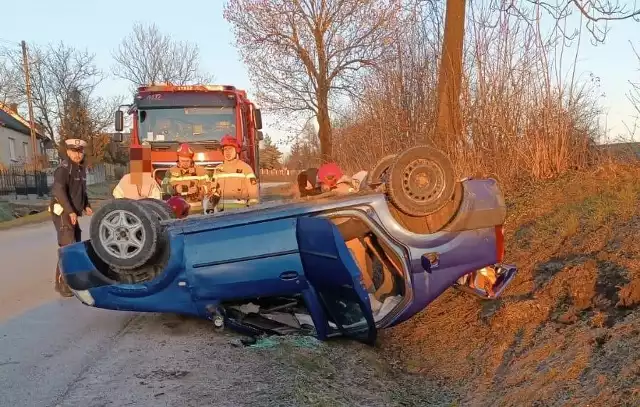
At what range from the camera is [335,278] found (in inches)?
160

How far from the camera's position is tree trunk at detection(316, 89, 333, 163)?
21.2 metres

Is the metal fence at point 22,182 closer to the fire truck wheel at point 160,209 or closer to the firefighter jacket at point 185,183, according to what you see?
the firefighter jacket at point 185,183

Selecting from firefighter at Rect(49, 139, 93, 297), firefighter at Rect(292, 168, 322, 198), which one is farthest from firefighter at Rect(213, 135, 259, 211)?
firefighter at Rect(49, 139, 93, 297)

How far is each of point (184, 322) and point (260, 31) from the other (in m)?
19.4

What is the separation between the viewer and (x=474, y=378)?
377 centimetres

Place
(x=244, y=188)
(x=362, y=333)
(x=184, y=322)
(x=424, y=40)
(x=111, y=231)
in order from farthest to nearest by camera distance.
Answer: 1. (x=424, y=40)
2. (x=244, y=188)
3. (x=184, y=322)
4. (x=111, y=231)
5. (x=362, y=333)

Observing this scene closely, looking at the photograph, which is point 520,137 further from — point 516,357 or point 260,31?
point 260,31

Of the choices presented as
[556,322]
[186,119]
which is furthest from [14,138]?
[556,322]

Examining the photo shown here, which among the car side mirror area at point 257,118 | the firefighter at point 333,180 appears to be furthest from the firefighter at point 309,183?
the car side mirror area at point 257,118

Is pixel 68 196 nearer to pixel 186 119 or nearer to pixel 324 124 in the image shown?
pixel 186 119

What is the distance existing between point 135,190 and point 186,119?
374cm

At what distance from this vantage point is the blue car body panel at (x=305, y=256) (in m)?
4.31

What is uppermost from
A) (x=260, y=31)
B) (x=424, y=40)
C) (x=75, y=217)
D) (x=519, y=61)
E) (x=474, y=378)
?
(x=260, y=31)

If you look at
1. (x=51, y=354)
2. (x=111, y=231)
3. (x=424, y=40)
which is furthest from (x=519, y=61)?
(x=51, y=354)
